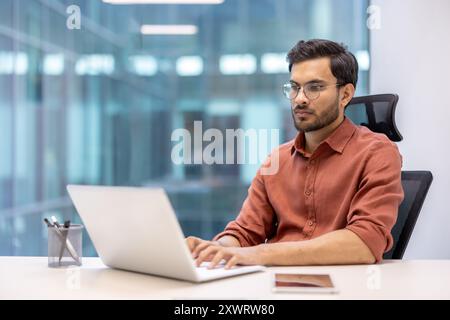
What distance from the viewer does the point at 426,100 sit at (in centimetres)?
287

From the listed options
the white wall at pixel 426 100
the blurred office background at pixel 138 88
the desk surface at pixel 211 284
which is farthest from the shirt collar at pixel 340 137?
the blurred office background at pixel 138 88

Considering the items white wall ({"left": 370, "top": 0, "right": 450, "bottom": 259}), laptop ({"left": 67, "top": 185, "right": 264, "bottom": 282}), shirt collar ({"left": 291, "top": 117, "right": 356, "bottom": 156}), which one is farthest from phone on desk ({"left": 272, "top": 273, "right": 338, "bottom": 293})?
white wall ({"left": 370, "top": 0, "right": 450, "bottom": 259})

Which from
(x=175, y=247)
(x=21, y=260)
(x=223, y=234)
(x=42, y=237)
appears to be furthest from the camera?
(x=42, y=237)

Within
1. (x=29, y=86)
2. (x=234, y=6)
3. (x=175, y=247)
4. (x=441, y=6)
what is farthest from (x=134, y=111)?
(x=175, y=247)

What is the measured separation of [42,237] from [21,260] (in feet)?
7.45

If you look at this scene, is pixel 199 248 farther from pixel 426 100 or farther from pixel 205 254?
pixel 426 100

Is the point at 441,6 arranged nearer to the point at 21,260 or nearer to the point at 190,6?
the point at 190,6

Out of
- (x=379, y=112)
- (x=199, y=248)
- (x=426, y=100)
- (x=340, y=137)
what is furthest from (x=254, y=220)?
(x=426, y=100)

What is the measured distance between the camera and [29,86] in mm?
3471

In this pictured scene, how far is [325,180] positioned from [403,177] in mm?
353

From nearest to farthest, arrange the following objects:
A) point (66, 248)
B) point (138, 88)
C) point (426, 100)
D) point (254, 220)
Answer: point (66, 248)
point (254, 220)
point (426, 100)
point (138, 88)

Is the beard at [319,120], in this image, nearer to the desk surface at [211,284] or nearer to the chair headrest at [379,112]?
the chair headrest at [379,112]

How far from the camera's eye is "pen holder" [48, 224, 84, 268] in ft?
4.48

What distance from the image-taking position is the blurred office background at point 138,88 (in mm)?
3326
